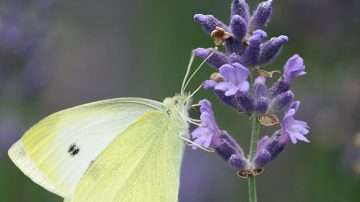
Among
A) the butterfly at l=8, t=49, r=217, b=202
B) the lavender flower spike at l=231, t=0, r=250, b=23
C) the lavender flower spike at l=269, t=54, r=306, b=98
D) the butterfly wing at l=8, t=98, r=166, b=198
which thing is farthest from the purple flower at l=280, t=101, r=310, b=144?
the butterfly wing at l=8, t=98, r=166, b=198

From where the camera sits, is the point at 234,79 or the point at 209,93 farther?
the point at 209,93

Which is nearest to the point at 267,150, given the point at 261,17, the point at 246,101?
the point at 246,101

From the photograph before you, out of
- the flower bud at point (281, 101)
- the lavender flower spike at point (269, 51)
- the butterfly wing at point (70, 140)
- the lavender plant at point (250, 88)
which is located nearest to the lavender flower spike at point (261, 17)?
the lavender plant at point (250, 88)

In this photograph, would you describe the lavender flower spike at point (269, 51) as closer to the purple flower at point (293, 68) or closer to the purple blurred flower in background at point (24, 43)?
the purple flower at point (293, 68)

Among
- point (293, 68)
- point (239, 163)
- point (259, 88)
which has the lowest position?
point (239, 163)

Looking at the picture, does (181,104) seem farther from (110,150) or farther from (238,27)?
(238,27)

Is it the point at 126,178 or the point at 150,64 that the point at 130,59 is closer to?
the point at 150,64

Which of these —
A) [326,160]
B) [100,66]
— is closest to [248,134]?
[326,160]
